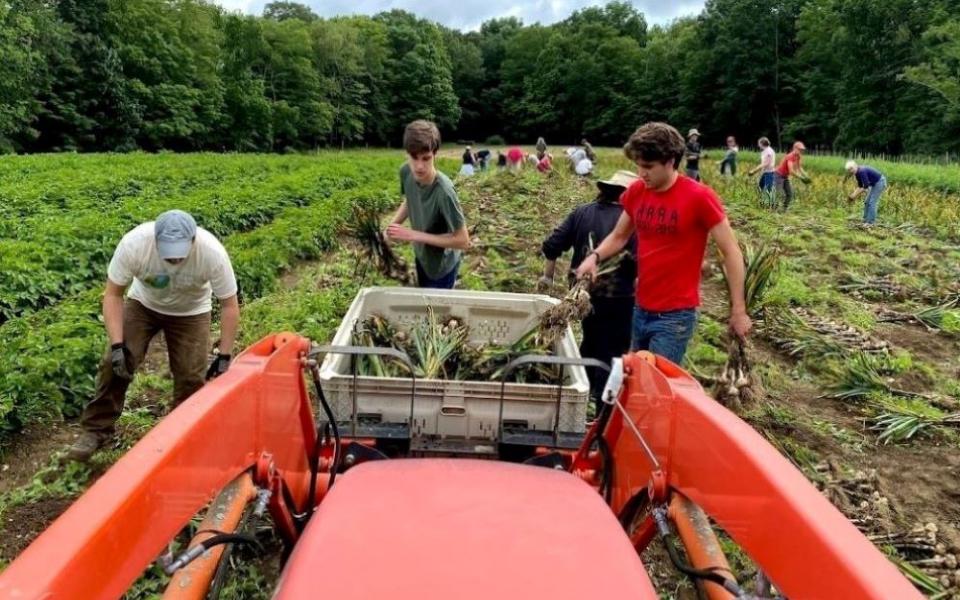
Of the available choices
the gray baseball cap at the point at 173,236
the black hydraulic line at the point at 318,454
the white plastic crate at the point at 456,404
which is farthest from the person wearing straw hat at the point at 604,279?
the gray baseball cap at the point at 173,236

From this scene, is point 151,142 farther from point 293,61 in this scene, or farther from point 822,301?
point 822,301

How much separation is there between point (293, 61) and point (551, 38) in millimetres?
35224

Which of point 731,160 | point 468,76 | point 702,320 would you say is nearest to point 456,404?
point 702,320

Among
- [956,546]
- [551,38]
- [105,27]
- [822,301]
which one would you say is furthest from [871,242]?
[551,38]

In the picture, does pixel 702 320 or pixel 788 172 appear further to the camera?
pixel 788 172

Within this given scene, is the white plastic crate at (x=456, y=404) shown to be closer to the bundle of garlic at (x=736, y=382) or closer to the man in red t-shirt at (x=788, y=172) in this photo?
the bundle of garlic at (x=736, y=382)

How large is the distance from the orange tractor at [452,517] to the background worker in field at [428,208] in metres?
1.94

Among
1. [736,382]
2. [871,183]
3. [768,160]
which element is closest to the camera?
[736,382]

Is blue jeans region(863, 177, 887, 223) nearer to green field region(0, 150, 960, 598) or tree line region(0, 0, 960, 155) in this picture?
green field region(0, 150, 960, 598)

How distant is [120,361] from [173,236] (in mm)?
875

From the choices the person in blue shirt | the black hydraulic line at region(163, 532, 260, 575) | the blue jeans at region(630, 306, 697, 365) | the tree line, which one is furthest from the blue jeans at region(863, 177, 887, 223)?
the tree line

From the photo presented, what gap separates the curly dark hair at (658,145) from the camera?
3.39m

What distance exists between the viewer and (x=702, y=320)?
7.61 meters

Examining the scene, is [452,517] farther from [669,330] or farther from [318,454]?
[669,330]
